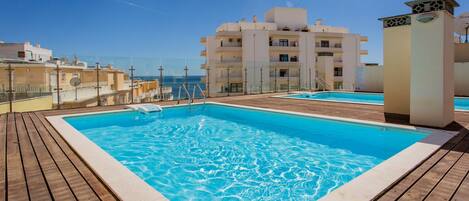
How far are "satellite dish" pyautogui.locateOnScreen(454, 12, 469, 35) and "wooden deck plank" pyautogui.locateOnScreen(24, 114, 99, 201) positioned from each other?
61.6 feet

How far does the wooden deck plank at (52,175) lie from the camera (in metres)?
2.34

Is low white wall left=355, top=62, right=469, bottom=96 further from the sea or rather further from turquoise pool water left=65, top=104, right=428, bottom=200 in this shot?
turquoise pool water left=65, top=104, right=428, bottom=200

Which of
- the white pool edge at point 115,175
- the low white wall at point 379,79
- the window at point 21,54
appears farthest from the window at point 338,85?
the window at point 21,54

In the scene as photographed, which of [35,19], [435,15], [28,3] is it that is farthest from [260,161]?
[35,19]

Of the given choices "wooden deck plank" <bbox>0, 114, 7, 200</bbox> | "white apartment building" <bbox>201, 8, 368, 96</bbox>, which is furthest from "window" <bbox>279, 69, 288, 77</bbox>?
"wooden deck plank" <bbox>0, 114, 7, 200</bbox>

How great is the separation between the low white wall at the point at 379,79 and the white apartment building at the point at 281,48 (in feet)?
45.7

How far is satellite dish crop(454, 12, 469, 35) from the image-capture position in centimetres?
1459

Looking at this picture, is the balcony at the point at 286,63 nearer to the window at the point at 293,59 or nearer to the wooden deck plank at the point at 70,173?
the window at the point at 293,59

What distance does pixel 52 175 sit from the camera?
2.80 meters

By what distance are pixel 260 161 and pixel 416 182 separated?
90.1 inches

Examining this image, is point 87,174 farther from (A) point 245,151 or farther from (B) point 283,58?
(B) point 283,58

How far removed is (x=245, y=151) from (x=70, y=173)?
9.45 feet

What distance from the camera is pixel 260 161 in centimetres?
443

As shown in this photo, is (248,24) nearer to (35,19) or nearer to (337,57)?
(337,57)
